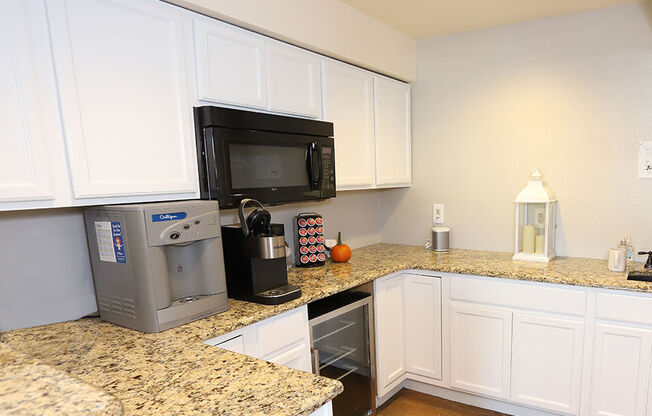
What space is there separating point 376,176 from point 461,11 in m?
1.12

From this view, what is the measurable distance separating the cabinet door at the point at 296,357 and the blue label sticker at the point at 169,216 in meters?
0.70

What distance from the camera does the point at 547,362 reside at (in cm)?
202

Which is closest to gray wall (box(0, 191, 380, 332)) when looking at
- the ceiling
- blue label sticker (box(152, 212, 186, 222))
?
blue label sticker (box(152, 212, 186, 222))

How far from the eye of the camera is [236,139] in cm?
164

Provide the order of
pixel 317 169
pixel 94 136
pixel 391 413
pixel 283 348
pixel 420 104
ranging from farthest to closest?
pixel 420 104, pixel 391 413, pixel 317 169, pixel 283 348, pixel 94 136

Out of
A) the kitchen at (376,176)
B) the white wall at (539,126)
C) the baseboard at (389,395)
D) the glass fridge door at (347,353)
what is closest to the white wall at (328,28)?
the kitchen at (376,176)

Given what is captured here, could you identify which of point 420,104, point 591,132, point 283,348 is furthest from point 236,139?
point 591,132

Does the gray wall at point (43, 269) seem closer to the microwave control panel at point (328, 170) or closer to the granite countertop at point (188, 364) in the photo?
the granite countertop at point (188, 364)

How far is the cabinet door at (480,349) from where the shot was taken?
2.14 metres

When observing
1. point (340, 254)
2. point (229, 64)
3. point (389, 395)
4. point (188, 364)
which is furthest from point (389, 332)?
point (229, 64)

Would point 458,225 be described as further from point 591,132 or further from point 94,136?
point 94,136

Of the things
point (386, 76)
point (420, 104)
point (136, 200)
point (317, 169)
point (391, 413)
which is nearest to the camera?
point (136, 200)

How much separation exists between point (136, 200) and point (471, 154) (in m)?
2.21

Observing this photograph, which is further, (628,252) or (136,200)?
(628,252)
